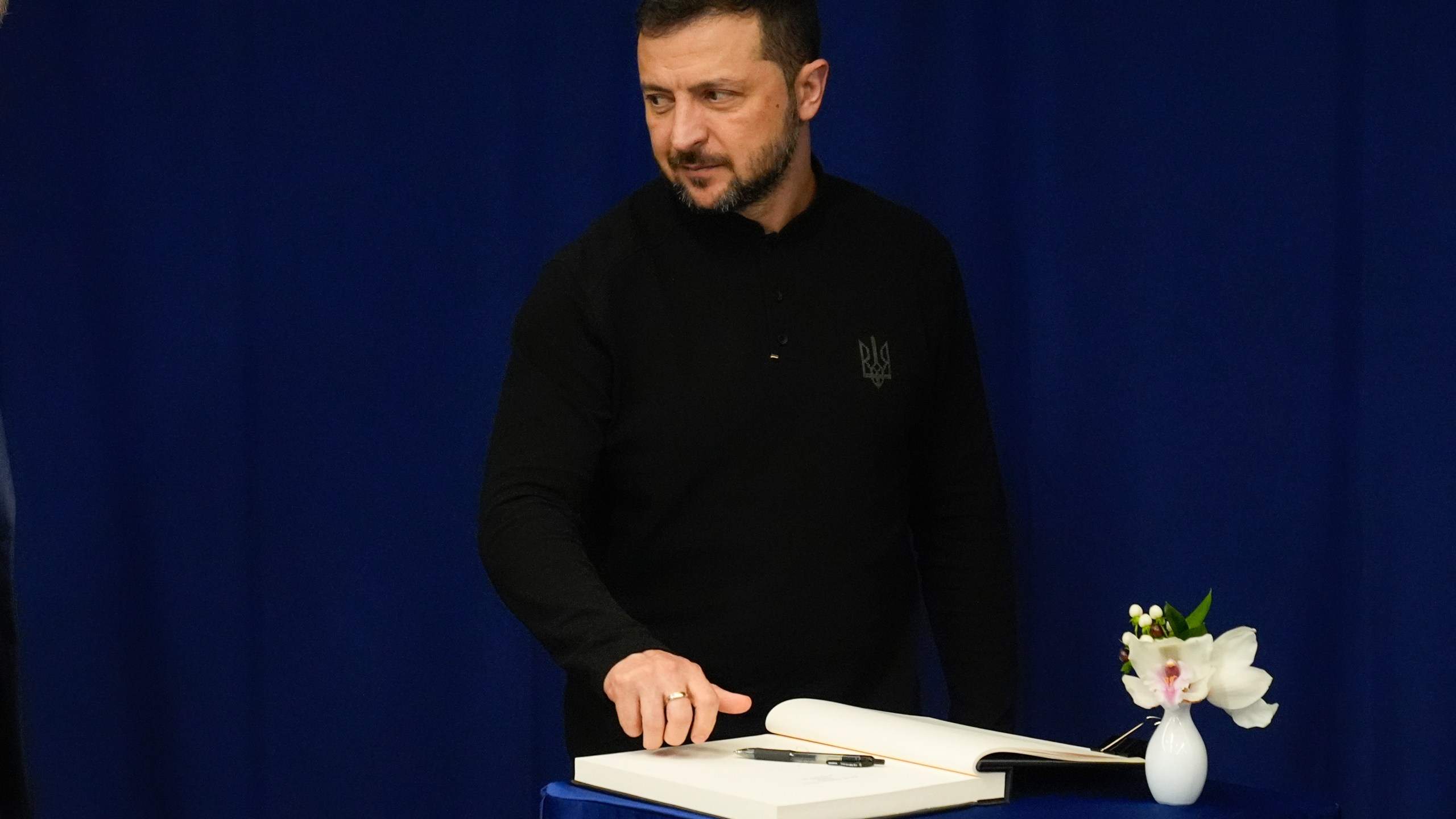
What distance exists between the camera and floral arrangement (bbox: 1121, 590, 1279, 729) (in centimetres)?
148

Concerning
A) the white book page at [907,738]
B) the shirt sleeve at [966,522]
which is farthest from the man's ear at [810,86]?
the white book page at [907,738]

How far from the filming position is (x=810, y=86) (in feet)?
7.23

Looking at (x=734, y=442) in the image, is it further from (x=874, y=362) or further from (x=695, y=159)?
(x=695, y=159)

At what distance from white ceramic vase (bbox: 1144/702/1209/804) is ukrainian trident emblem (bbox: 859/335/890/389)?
2.67 ft

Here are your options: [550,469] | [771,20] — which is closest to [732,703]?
[550,469]

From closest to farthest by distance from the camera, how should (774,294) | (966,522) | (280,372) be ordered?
(774,294)
(966,522)
(280,372)

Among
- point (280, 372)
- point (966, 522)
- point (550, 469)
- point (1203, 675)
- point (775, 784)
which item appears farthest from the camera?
point (280, 372)

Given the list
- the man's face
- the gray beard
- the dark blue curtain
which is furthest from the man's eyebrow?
the dark blue curtain

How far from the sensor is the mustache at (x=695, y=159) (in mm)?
2084

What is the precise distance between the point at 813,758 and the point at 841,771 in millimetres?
61

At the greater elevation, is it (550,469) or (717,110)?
(717,110)

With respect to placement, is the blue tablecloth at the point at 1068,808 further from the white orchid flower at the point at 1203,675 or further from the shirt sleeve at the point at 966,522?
the shirt sleeve at the point at 966,522

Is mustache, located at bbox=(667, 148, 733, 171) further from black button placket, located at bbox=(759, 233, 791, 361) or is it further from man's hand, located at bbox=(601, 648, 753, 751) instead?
man's hand, located at bbox=(601, 648, 753, 751)

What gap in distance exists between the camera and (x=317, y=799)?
2.81 m
